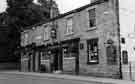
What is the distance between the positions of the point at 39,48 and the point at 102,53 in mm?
11479

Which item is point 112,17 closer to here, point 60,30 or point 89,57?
point 89,57

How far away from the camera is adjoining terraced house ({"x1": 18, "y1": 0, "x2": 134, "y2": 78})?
1878cm

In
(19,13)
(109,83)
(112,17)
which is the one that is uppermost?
(19,13)

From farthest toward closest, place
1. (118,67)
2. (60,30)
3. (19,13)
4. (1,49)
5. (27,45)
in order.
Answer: (1,49)
(19,13)
(27,45)
(60,30)
(118,67)

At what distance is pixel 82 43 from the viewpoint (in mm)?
21875

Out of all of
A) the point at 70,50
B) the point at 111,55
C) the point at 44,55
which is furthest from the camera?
the point at 44,55

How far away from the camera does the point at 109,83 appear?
14.7m

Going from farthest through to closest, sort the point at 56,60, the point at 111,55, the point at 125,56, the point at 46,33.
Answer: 1. the point at 46,33
2. the point at 56,60
3. the point at 111,55
4. the point at 125,56

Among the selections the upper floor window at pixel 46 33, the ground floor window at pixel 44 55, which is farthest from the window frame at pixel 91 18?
the ground floor window at pixel 44 55

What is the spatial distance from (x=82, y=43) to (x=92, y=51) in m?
1.61

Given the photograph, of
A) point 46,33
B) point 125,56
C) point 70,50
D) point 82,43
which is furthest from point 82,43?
point 46,33

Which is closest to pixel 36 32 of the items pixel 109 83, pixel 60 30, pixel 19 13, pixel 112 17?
pixel 60 30

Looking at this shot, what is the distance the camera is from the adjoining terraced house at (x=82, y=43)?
61.6 feet

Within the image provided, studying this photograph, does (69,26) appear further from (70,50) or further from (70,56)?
(70,56)
